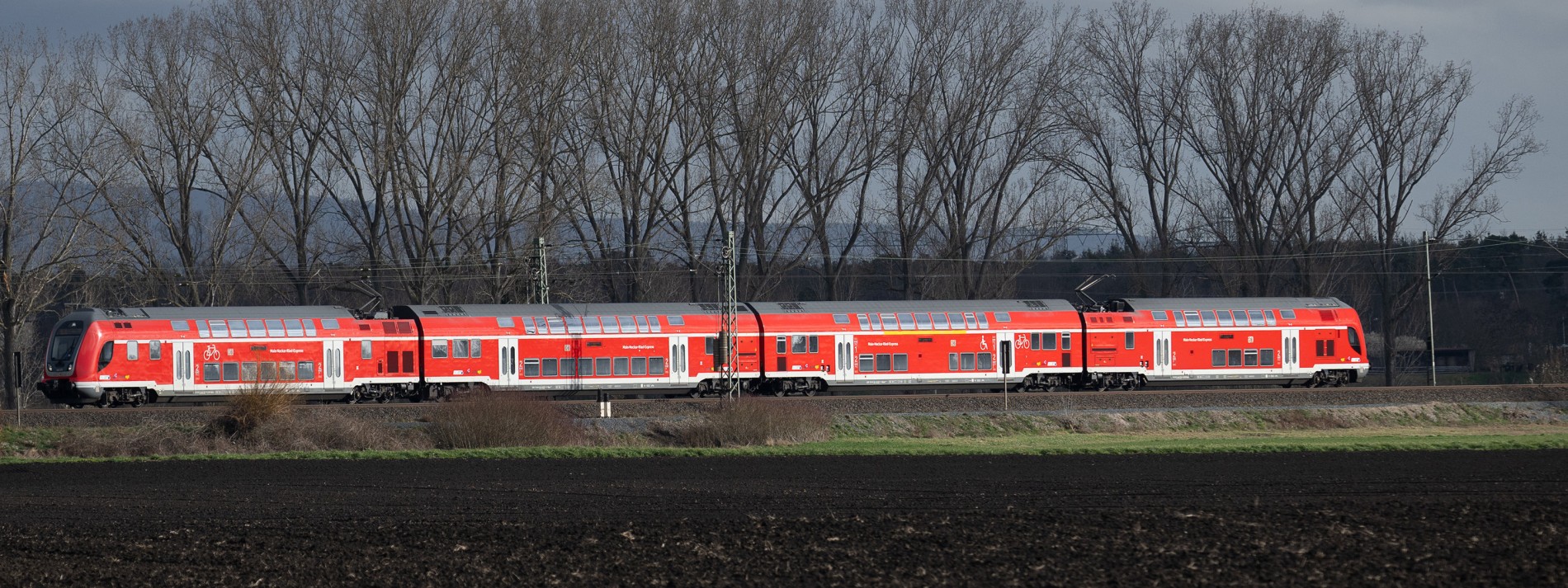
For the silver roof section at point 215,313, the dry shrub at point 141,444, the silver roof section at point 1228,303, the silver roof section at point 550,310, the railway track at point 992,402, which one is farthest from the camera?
the silver roof section at point 1228,303

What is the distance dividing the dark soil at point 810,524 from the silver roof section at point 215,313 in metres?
13.9

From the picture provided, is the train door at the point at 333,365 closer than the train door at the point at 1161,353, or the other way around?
the train door at the point at 333,365

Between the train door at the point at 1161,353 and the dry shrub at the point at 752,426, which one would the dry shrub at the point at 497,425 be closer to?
the dry shrub at the point at 752,426

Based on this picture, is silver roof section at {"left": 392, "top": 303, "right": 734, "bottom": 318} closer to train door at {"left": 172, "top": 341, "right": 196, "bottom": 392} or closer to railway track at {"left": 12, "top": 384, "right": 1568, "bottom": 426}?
railway track at {"left": 12, "top": 384, "right": 1568, "bottom": 426}

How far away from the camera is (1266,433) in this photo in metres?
37.3

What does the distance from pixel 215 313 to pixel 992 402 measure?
21.4 metres

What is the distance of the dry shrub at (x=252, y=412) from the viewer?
32.6m

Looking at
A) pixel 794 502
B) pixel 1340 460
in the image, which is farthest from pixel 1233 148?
pixel 794 502

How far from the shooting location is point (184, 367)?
39250mm

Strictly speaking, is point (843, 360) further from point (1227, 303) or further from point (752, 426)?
point (1227, 303)

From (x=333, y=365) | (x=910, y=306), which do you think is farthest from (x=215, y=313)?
(x=910, y=306)

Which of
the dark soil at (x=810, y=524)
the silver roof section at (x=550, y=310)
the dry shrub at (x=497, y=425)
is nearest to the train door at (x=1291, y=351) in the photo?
the silver roof section at (x=550, y=310)

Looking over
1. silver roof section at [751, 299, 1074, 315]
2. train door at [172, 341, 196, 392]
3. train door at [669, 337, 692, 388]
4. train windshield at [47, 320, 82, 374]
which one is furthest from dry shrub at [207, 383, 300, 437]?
silver roof section at [751, 299, 1074, 315]

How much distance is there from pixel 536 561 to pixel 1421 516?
33.5ft
